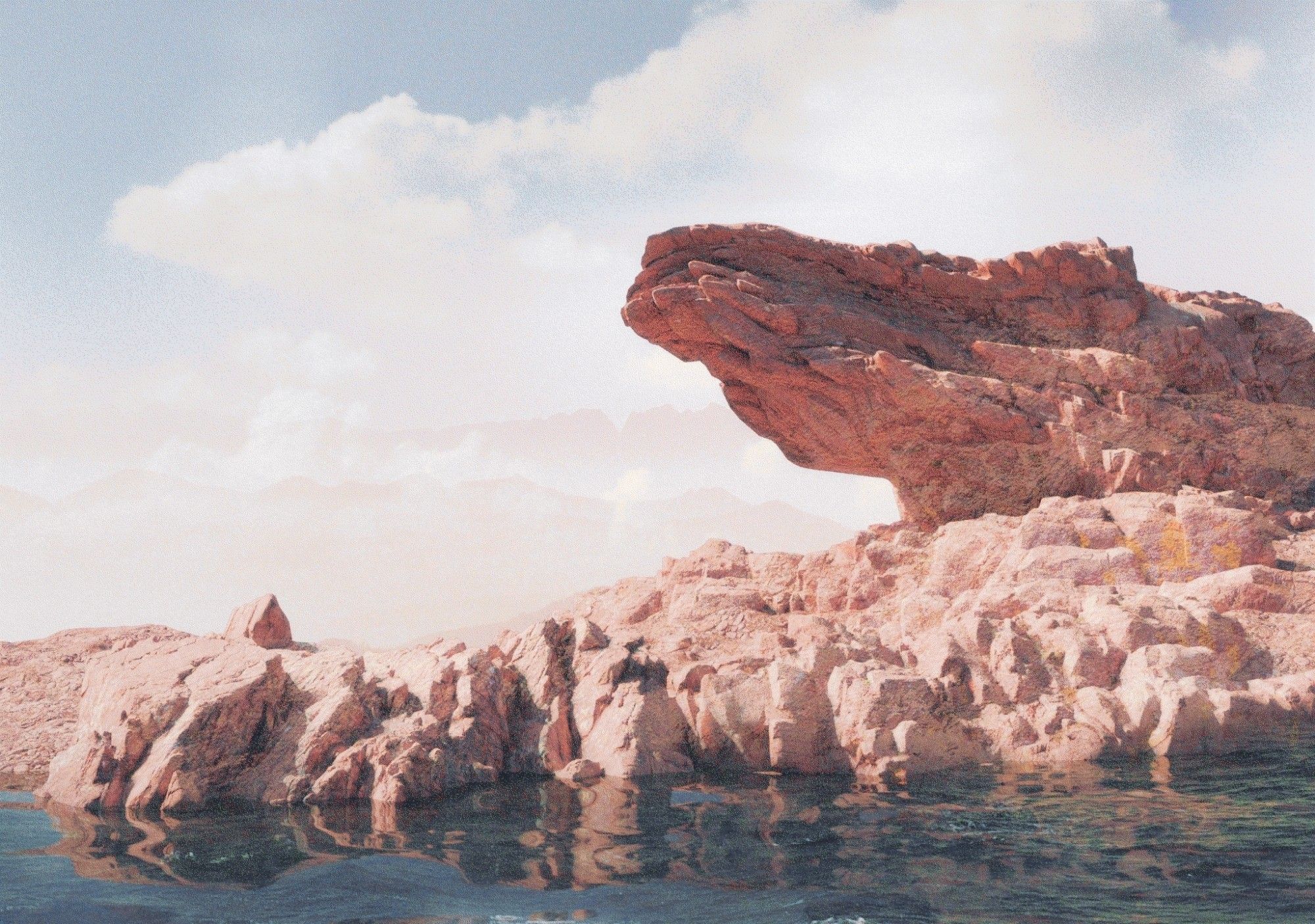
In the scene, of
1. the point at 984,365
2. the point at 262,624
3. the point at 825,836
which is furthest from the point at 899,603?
the point at 262,624

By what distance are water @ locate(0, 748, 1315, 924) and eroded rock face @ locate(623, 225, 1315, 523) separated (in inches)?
442

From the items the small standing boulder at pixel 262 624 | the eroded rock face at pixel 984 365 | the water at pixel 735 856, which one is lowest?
the water at pixel 735 856

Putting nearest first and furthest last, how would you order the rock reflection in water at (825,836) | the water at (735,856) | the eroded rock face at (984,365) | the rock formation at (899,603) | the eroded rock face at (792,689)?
the water at (735,856), the rock reflection in water at (825,836), the eroded rock face at (792,689), the rock formation at (899,603), the eroded rock face at (984,365)

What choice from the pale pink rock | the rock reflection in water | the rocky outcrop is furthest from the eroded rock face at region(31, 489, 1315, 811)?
the rocky outcrop

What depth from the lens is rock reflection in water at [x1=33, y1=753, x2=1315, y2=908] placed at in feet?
29.2

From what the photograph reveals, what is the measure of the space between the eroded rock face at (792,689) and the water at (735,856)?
91 centimetres

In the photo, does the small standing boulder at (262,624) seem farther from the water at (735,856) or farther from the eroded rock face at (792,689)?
the water at (735,856)

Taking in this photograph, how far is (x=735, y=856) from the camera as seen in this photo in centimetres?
1004

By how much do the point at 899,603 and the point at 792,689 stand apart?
200 inches

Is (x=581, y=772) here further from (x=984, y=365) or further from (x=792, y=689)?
(x=984, y=365)

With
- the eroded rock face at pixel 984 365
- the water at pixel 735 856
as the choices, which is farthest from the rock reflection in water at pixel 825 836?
the eroded rock face at pixel 984 365

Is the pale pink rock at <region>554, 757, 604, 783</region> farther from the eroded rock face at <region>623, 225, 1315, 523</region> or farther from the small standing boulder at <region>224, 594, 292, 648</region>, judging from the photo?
the eroded rock face at <region>623, 225, 1315, 523</region>

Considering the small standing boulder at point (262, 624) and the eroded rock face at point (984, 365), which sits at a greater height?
the eroded rock face at point (984, 365)

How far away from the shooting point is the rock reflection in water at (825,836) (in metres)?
8.91
